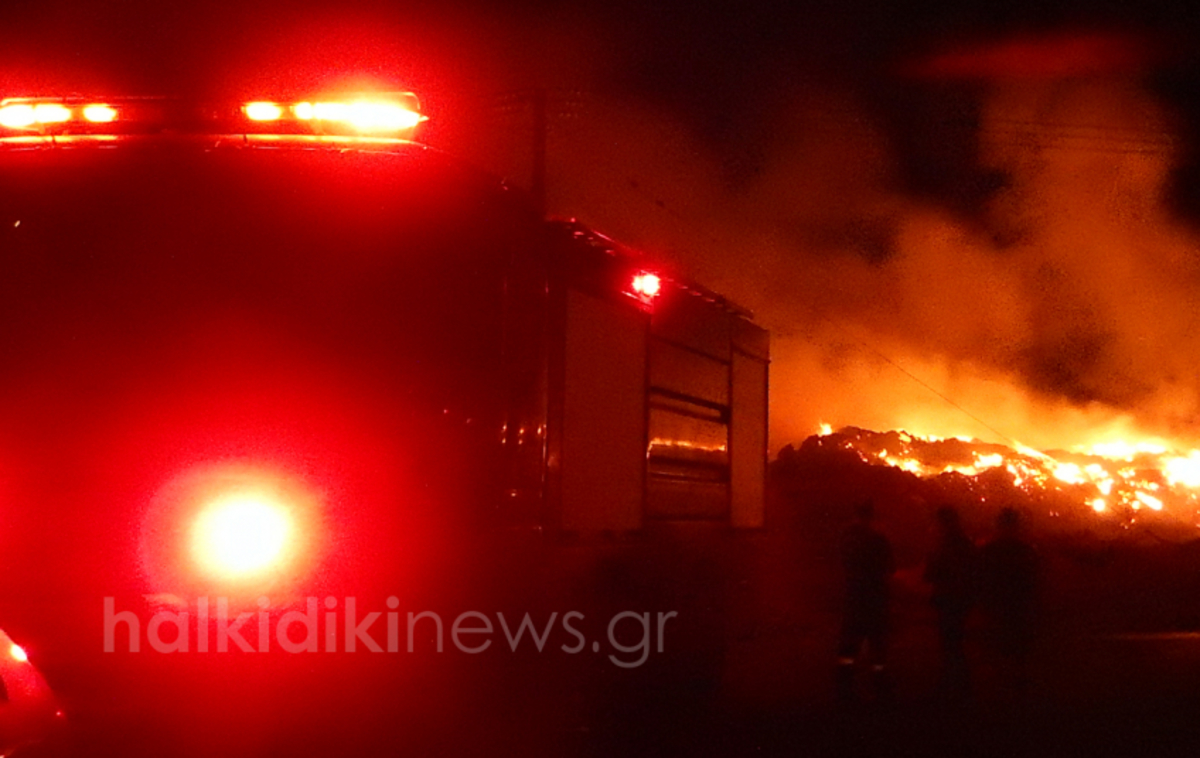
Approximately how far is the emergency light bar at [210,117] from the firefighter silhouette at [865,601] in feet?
21.2

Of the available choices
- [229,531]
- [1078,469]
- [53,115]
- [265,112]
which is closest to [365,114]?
[265,112]

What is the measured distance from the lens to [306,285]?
20.7 ft

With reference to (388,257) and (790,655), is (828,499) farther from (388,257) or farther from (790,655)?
(388,257)

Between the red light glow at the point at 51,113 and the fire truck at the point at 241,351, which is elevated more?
the red light glow at the point at 51,113

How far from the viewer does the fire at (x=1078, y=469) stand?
34.6 m

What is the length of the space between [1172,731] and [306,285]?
20.7 feet

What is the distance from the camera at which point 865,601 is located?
12.0m

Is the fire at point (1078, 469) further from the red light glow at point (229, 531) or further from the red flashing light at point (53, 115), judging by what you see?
the red light glow at point (229, 531)

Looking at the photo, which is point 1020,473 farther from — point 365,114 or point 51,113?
point 51,113

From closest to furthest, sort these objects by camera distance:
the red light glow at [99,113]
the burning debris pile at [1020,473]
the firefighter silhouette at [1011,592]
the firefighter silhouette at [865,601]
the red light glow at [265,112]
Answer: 1. the red light glow at [265,112]
2. the red light glow at [99,113]
3. the firefighter silhouette at [865,601]
4. the firefighter silhouette at [1011,592]
5. the burning debris pile at [1020,473]

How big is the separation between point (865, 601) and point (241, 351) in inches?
268

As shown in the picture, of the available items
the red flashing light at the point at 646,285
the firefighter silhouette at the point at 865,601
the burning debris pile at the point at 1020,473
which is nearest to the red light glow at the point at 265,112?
the red flashing light at the point at 646,285

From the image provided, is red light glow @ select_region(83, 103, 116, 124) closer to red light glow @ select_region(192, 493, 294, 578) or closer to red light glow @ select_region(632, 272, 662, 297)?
red light glow @ select_region(192, 493, 294, 578)

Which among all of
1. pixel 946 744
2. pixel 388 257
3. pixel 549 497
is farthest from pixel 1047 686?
pixel 388 257
